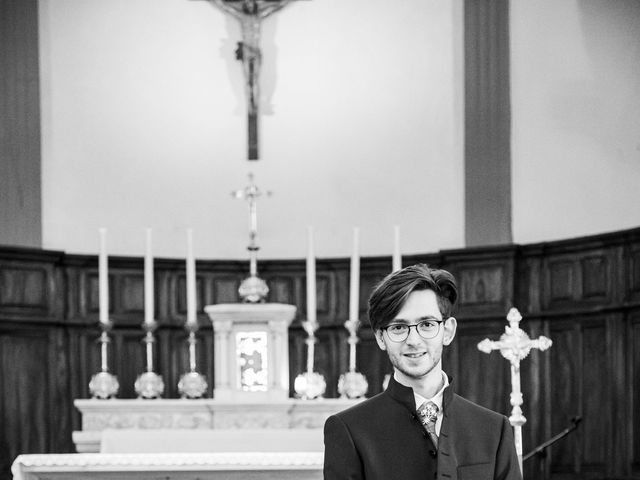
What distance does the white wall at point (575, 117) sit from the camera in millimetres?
9414

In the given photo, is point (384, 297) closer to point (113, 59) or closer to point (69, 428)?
point (69, 428)

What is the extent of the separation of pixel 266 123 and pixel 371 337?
1907 mm

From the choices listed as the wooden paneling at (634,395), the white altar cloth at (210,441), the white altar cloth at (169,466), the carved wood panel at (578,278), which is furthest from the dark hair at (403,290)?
the carved wood panel at (578,278)

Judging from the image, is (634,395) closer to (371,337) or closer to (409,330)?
(371,337)

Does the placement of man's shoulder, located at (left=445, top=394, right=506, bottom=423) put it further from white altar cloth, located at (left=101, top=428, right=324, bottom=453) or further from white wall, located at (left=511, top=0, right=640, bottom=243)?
white wall, located at (left=511, top=0, right=640, bottom=243)

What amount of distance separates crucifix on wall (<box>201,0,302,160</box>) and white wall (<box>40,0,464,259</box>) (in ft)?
0.40

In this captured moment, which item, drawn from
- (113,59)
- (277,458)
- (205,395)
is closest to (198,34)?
(113,59)

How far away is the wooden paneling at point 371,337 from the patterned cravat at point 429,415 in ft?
19.6

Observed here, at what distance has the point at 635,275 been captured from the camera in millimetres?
8633

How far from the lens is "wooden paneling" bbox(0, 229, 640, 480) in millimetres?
8750

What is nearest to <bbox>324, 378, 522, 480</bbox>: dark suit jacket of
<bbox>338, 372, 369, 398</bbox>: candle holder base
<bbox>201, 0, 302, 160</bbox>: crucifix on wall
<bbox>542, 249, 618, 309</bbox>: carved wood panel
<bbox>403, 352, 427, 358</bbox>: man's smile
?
<bbox>403, 352, 427, 358</bbox>: man's smile

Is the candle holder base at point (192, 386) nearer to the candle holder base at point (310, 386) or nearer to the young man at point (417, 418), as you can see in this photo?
the candle holder base at point (310, 386)

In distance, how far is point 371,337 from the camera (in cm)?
981

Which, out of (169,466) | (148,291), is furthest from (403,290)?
(148,291)
